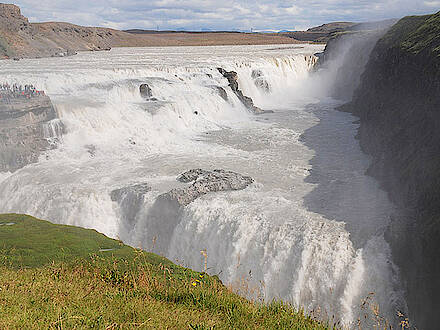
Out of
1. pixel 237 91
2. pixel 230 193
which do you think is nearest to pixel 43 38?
pixel 237 91

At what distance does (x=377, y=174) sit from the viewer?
20.3 meters

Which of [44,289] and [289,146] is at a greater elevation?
[44,289]

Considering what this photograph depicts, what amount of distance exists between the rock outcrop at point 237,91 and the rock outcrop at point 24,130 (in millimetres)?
20088

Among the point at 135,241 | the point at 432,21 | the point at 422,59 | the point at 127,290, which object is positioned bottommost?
the point at 135,241

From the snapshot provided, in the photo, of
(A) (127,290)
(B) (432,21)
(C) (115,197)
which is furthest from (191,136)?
(A) (127,290)

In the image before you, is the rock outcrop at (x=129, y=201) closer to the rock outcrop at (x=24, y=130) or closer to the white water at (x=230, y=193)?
the white water at (x=230, y=193)

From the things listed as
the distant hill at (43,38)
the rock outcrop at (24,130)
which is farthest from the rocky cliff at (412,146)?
the distant hill at (43,38)

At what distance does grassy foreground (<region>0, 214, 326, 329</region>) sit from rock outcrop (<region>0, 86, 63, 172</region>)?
15066 millimetres

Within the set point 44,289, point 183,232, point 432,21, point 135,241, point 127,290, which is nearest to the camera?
point 44,289

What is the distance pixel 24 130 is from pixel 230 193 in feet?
43.6

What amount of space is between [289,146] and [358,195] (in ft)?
29.0

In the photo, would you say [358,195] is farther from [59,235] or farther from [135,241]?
[59,235]

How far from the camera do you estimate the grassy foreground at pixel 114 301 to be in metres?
5.16

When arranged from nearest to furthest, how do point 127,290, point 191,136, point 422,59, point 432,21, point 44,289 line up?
point 44,289
point 127,290
point 422,59
point 432,21
point 191,136
